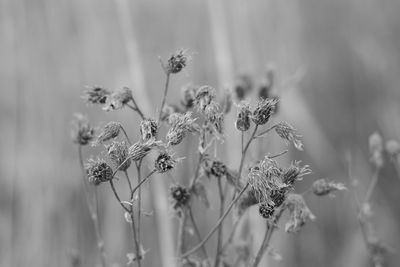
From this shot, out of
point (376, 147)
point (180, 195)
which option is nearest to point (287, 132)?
point (180, 195)

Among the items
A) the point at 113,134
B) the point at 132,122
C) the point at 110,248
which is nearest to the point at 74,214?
the point at 110,248

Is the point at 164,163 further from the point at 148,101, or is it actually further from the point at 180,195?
the point at 148,101

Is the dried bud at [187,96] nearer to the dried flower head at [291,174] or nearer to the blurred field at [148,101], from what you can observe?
the dried flower head at [291,174]

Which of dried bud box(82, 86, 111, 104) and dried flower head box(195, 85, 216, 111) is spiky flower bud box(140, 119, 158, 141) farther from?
dried bud box(82, 86, 111, 104)

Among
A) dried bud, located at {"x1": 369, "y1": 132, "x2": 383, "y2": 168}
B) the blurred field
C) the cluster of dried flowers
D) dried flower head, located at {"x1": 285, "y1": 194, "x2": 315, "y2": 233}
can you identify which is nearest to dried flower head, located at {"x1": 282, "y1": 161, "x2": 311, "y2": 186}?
the cluster of dried flowers

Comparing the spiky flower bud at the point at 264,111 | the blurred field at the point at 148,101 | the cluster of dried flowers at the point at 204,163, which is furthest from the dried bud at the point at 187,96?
the blurred field at the point at 148,101

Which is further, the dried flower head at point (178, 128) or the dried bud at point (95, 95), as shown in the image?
the dried bud at point (95, 95)
